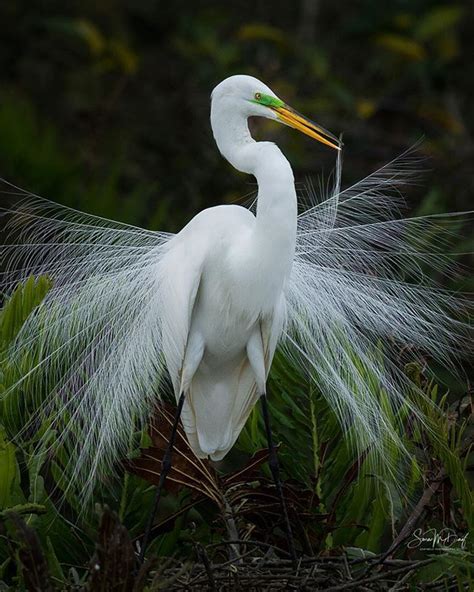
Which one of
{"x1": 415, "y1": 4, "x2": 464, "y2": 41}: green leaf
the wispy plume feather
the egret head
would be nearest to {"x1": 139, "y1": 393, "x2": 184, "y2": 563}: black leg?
the wispy plume feather

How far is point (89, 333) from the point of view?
3582 millimetres

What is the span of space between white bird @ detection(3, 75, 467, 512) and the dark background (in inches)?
71.1

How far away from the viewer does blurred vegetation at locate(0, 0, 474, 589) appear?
3.36m

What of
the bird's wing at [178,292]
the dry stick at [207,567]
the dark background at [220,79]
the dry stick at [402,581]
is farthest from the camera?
the dark background at [220,79]

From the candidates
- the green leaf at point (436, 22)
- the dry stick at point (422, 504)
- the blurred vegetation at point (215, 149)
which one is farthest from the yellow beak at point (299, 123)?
the green leaf at point (436, 22)

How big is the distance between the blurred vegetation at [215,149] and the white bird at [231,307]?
11cm

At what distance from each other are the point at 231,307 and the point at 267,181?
0.38m

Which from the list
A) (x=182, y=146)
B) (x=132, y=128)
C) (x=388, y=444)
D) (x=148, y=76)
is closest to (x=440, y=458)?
(x=388, y=444)

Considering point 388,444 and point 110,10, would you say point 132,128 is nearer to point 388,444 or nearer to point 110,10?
point 110,10

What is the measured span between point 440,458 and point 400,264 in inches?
30.3

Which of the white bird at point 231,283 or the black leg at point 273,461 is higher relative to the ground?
the white bird at point 231,283

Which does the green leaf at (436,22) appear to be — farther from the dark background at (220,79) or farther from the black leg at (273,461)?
the black leg at (273,461)

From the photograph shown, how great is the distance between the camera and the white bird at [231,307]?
3314 mm

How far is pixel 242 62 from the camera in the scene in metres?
7.52
